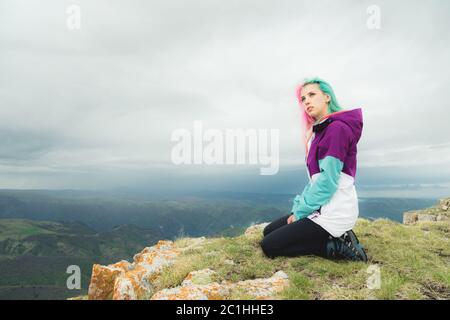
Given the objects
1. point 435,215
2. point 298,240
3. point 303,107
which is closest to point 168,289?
point 298,240

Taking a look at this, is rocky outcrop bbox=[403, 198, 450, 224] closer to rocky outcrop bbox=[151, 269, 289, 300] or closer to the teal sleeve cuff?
the teal sleeve cuff

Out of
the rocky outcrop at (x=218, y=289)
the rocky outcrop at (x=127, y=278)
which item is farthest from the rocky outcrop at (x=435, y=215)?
the rocky outcrop at (x=127, y=278)

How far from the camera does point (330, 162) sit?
8016 mm

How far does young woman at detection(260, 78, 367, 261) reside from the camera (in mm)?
8125

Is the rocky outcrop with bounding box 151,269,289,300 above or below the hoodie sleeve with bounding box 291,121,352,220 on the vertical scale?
below

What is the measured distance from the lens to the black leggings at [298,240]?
8.70 metres

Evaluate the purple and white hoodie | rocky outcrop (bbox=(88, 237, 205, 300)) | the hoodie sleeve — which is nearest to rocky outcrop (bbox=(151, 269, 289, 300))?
rocky outcrop (bbox=(88, 237, 205, 300))

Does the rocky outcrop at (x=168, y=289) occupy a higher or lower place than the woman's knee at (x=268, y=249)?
lower

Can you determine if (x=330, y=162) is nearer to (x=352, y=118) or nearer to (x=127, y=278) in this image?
(x=352, y=118)

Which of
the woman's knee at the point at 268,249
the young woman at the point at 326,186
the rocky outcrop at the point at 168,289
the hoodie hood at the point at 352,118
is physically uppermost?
the hoodie hood at the point at 352,118

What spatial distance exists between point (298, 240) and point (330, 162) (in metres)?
2.48

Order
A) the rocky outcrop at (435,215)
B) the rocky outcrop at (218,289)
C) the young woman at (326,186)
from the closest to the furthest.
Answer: the rocky outcrop at (218,289), the young woman at (326,186), the rocky outcrop at (435,215)

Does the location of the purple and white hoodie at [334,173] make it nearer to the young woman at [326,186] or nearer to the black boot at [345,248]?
the young woman at [326,186]
